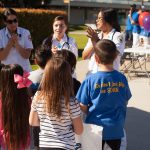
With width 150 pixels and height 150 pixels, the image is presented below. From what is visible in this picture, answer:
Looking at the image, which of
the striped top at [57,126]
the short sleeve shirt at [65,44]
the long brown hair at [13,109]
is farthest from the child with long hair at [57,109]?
the short sleeve shirt at [65,44]

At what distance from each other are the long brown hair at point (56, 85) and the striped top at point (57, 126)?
0.06 metres

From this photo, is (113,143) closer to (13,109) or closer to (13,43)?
(13,109)

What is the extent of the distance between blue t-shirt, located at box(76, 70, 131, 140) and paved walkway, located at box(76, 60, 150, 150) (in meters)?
2.04

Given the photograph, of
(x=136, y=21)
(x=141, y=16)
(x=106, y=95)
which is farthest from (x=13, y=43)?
(x=136, y=21)

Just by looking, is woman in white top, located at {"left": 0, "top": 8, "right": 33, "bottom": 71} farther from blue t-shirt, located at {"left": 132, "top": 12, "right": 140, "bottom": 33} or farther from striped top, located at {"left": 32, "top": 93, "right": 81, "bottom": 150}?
blue t-shirt, located at {"left": 132, "top": 12, "right": 140, "bottom": 33}

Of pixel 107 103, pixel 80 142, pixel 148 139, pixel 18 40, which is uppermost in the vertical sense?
pixel 18 40

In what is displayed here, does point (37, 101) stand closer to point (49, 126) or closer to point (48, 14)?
point (49, 126)

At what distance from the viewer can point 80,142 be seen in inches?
153

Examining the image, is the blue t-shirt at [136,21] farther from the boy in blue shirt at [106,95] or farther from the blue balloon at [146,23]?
the boy in blue shirt at [106,95]

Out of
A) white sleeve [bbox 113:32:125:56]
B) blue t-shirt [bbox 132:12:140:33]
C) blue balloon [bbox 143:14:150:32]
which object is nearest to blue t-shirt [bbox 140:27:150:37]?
blue balloon [bbox 143:14:150:32]

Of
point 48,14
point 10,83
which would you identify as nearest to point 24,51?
point 10,83

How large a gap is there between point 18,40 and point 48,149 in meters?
2.34

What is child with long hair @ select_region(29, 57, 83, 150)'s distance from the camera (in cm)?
346

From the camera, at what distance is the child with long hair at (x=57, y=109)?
346 cm
